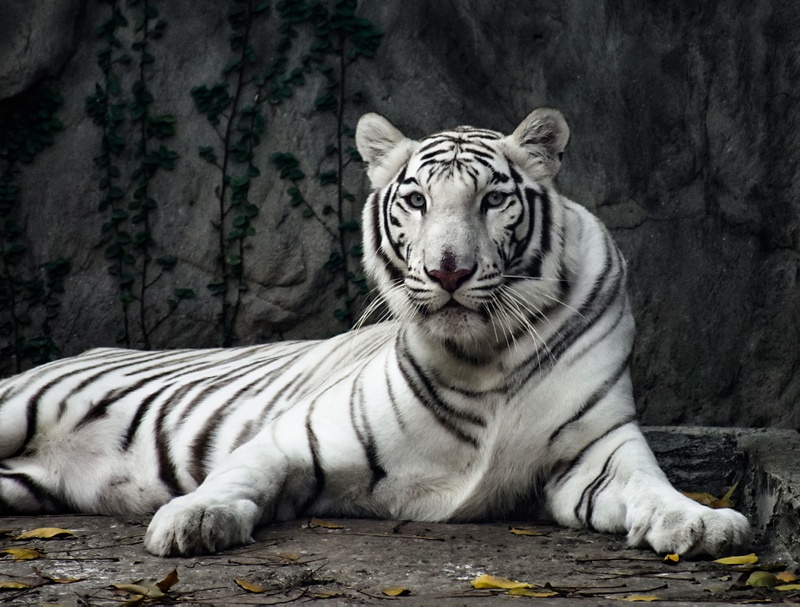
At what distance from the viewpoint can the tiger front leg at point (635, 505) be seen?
2307mm

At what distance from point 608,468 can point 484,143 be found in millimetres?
984

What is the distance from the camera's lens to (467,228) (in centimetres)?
270

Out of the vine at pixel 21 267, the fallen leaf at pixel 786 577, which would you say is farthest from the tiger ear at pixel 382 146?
the vine at pixel 21 267

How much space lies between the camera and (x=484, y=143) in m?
3.00

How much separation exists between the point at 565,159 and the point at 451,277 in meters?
2.29

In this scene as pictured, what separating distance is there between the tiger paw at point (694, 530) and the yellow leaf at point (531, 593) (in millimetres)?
426

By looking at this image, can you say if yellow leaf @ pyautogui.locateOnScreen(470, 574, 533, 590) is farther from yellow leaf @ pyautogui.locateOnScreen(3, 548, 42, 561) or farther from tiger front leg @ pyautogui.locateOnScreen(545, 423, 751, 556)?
yellow leaf @ pyautogui.locateOnScreen(3, 548, 42, 561)

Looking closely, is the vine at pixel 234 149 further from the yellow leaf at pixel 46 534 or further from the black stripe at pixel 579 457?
the black stripe at pixel 579 457

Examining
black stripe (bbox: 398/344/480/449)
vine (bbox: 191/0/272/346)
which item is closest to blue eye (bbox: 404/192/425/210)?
black stripe (bbox: 398/344/480/449)

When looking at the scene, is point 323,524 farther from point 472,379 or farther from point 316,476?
point 472,379

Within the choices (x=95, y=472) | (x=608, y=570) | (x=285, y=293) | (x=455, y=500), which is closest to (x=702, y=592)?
(x=608, y=570)

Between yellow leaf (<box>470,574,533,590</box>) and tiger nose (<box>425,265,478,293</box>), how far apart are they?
2.53 ft

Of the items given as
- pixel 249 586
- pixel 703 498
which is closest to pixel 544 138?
pixel 703 498

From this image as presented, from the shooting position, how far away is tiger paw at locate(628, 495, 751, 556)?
2.29 metres
